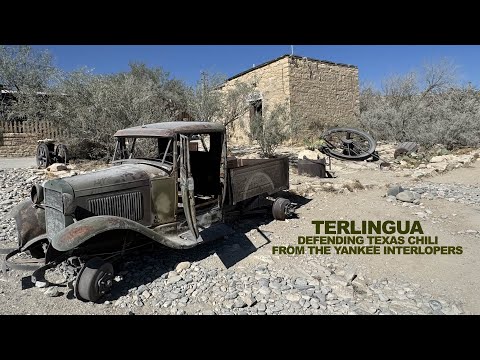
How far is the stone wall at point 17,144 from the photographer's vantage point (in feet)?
44.5

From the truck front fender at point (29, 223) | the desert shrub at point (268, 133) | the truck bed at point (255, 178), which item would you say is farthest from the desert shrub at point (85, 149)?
the truck bed at point (255, 178)

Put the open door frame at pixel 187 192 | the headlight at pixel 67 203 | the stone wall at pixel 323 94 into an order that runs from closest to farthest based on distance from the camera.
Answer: the headlight at pixel 67 203
the open door frame at pixel 187 192
the stone wall at pixel 323 94

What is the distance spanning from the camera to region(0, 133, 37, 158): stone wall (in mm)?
13555

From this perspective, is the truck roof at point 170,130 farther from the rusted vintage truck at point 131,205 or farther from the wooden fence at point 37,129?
the wooden fence at point 37,129

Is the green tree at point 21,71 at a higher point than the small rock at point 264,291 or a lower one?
higher

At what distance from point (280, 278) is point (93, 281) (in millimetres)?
2155

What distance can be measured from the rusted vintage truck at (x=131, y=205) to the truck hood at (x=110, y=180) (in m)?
0.01

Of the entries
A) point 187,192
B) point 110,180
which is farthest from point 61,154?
point 187,192

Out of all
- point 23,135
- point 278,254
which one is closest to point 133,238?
point 278,254

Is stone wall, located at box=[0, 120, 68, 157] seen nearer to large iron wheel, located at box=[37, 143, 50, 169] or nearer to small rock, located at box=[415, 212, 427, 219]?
large iron wheel, located at box=[37, 143, 50, 169]

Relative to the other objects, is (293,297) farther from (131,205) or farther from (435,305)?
(131,205)

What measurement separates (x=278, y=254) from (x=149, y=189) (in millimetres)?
2074
